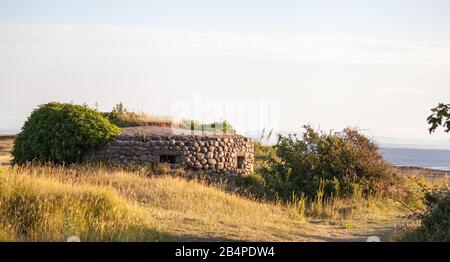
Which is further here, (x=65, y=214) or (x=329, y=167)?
(x=329, y=167)

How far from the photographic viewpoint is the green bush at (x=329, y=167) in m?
22.6

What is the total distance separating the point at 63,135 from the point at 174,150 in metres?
4.12

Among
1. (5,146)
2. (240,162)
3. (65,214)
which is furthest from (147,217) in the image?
(5,146)

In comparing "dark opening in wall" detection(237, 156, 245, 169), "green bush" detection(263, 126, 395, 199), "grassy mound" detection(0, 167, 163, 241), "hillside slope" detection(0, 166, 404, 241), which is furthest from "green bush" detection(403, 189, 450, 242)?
"dark opening in wall" detection(237, 156, 245, 169)

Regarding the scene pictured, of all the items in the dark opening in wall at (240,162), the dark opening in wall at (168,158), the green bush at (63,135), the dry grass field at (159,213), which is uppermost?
the green bush at (63,135)

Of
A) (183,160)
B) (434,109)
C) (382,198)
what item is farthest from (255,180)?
(434,109)

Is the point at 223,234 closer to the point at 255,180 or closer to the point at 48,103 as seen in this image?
the point at 255,180

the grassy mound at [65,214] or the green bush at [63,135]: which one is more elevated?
the green bush at [63,135]

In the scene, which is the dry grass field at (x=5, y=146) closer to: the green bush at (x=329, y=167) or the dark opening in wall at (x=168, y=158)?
the dark opening in wall at (x=168, y=158)

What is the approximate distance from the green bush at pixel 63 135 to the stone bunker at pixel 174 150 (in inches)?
18.7

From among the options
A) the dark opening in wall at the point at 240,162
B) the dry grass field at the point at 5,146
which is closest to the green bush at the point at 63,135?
the dark opening in wall at the point at 240,162

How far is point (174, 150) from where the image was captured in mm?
24938

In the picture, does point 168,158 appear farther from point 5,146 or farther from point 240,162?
point 5,146
